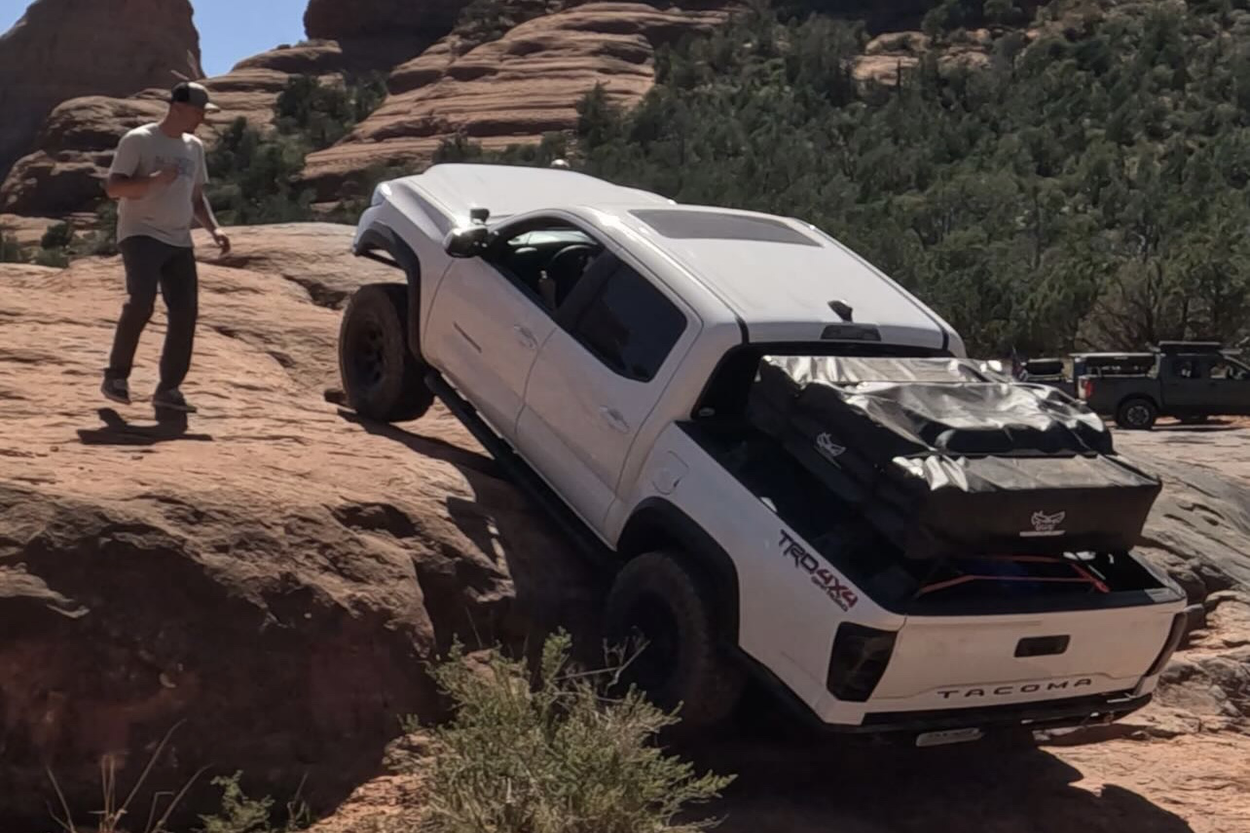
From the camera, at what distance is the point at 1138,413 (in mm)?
23906

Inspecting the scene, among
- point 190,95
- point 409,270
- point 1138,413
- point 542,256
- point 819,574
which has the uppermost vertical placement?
point 190,95

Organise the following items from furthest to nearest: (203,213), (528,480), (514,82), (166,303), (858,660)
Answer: (514,82) < (203,213) < (166,303) < (528,480) < (858,660)

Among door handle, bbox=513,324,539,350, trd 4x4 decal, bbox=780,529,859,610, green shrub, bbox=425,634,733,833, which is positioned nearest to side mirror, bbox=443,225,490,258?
door handle, bbox=513,324,539,350

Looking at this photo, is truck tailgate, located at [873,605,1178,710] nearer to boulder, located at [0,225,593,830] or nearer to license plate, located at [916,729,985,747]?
license plate, located at [916,729,985,747]

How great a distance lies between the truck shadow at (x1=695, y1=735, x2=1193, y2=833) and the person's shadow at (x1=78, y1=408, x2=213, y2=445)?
256 centimetres

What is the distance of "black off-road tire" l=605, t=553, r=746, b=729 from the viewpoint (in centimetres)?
529

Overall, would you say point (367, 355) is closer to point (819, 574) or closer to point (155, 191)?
point (155, 191)

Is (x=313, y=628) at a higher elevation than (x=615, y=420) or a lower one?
lower

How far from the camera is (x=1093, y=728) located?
657 cm

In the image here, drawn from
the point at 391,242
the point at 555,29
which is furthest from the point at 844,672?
the point at 555,29

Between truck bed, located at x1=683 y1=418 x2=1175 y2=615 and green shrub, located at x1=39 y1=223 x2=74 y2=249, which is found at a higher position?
truck bed, located at x1=683 y1=418 x2=1175 y2=615

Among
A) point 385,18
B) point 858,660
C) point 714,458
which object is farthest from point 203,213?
point 385,18

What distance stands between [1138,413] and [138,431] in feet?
66.1

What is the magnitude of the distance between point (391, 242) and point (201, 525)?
2785 mm
